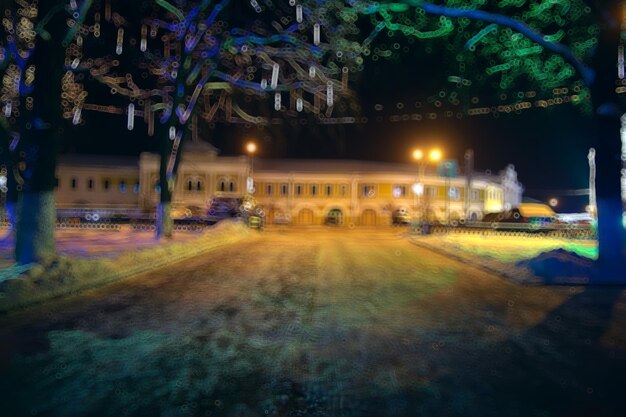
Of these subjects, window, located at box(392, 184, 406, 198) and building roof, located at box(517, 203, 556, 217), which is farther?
window, located at box(392, 184, 406, 198)

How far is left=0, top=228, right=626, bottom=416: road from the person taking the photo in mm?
4559

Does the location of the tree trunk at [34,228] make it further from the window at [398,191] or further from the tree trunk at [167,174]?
the window at [398,191]

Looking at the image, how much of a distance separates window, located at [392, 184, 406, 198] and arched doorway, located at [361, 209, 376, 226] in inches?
136

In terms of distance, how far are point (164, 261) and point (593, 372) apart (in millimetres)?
12247

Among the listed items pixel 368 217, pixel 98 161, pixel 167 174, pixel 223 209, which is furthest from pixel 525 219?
pixel 98 161

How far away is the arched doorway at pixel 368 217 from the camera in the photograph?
63250 mm

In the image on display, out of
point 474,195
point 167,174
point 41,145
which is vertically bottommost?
point 41,145

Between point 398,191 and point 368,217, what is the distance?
4824 millimetres

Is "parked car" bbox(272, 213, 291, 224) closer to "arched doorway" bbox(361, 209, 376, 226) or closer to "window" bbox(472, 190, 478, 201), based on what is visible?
"arched doorway" bbox(361, 209, 376, 226)

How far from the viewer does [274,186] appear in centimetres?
6294

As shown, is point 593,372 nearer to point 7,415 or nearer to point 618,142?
point 7,415

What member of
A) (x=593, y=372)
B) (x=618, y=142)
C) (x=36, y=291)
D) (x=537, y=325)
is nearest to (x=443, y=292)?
(x=537, y=325)

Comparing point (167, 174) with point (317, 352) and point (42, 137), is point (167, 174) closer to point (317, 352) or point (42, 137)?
point (42, 137)

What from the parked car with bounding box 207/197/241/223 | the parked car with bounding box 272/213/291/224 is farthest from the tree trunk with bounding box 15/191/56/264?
the parked car with bounding box 272/213/291/224
